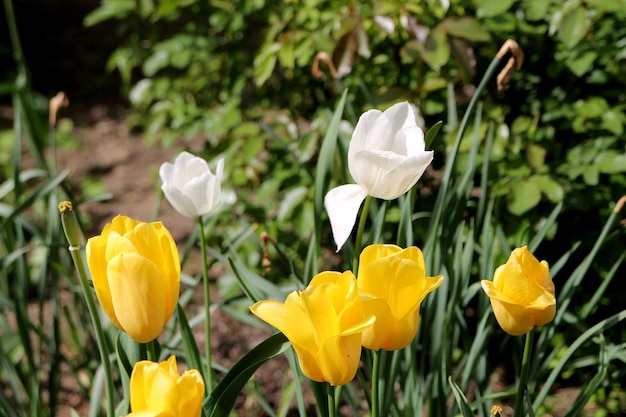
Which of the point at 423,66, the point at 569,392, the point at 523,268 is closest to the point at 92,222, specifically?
the point at 423,66

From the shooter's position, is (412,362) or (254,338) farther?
(254,338)

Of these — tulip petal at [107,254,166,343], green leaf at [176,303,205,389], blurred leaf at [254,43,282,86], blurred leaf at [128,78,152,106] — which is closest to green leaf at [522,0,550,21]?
blurred leaf at [254,43,282,86]

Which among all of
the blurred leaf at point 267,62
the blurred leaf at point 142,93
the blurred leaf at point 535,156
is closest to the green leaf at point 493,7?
the blurred leaf at point 535,156

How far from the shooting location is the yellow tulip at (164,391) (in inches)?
28.3

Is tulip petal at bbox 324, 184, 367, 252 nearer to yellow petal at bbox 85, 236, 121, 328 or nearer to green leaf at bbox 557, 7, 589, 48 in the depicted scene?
yellow petal at bbox 85, 236, 121, 328

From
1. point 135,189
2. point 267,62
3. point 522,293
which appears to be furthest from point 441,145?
point 135,189

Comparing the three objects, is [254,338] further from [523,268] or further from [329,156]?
[523,268]

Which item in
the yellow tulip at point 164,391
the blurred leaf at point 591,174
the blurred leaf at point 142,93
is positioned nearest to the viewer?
the yellow tulip at point 164,391

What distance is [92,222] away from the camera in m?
3.25

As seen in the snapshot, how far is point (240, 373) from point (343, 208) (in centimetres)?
24

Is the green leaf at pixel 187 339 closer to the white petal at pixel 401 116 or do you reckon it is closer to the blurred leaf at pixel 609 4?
the white petal at pixel 401 116

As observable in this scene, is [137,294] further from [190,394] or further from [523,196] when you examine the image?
[523,196]

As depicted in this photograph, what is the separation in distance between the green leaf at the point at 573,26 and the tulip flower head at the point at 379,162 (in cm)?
74

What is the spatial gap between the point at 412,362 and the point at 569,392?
3.00 feet
